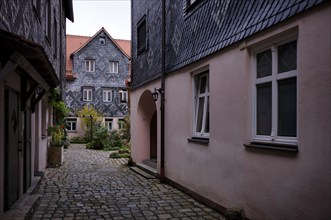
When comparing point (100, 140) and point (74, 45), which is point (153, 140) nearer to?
point (100, 140)

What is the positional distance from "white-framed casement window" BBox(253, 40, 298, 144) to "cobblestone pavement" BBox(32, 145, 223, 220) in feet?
6.66

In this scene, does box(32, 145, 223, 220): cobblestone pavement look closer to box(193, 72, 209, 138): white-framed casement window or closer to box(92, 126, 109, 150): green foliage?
box(193, 72, 209, 138): white-framed casement window

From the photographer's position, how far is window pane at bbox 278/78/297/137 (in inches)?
187

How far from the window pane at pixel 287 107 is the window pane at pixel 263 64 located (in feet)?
1.27

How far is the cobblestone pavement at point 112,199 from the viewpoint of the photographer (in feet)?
21.7

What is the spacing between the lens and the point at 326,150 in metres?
3.97

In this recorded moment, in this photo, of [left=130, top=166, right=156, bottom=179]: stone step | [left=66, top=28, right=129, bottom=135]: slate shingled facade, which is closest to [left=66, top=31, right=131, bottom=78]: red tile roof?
[left=66, top=28, right=129, bottom=135]: slate shingled facade

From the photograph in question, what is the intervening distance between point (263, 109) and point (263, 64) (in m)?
0.71

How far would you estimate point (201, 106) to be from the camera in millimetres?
8102

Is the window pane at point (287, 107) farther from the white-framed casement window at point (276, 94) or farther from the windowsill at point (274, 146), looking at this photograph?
the windowsill at point (274, 146)

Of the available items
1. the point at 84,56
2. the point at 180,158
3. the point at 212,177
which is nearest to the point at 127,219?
the point at 212,177

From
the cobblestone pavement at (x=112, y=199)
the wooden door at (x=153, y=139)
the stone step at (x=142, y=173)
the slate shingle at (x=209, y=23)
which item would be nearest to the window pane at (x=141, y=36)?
the slate shingle at (x=209, y=23)

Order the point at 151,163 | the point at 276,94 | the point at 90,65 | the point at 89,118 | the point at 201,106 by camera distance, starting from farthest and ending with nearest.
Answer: the point at 90,65 < the point at 89,118 < the point at 151,163 < the point at 201,106 < the point at 276,94

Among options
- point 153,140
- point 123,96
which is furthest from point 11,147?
point 123,96
